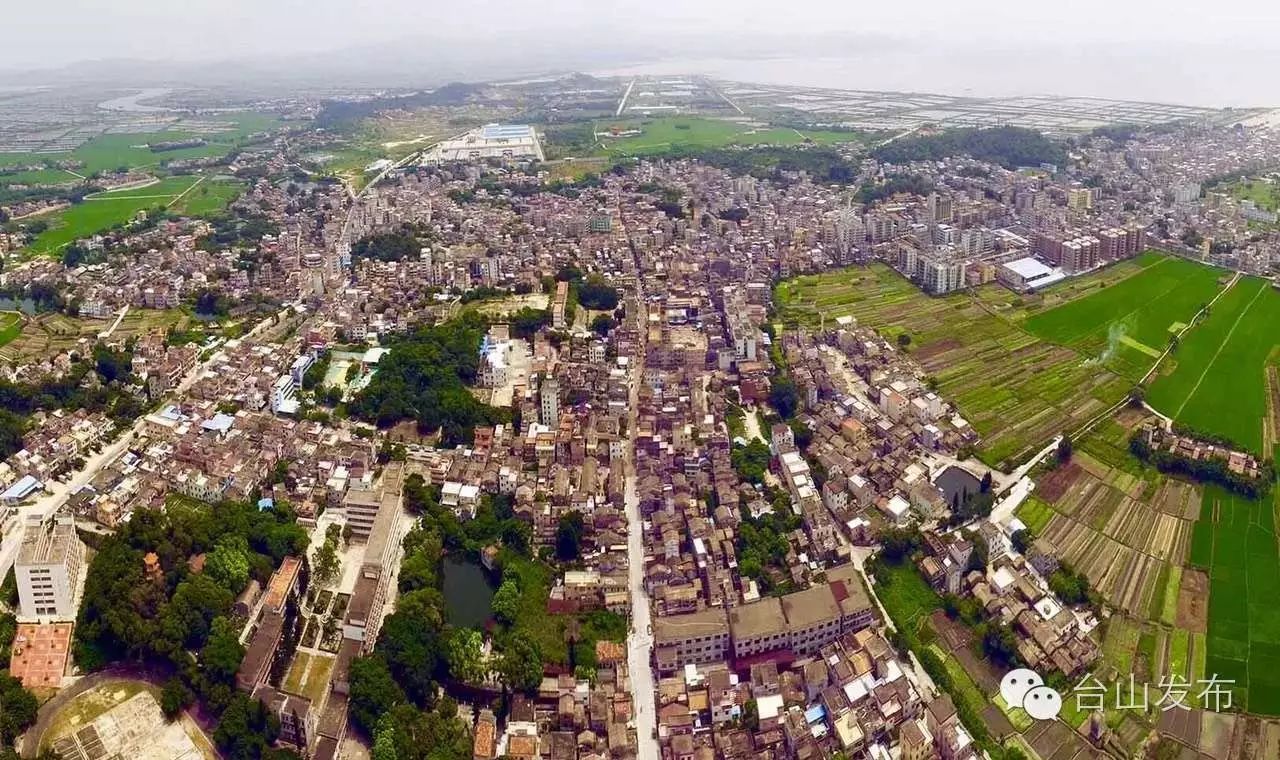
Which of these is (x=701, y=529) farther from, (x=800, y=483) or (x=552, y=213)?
(x=552, y=213)

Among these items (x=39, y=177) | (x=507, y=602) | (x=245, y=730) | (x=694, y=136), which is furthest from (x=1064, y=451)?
(x=39, y=177)

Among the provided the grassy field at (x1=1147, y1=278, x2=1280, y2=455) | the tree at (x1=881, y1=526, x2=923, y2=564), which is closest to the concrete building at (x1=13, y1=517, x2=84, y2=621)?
the tree at (x1=881, y1=526, x2=923, y2=564)

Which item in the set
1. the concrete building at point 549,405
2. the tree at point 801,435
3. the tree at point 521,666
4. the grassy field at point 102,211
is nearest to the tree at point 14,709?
the tree at point 521,666

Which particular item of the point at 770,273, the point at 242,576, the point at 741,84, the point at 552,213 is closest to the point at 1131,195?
the point at 770,273

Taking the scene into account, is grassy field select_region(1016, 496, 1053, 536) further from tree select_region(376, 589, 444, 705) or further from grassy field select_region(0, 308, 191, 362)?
grassy field select_region(0, 308, 191, 362)

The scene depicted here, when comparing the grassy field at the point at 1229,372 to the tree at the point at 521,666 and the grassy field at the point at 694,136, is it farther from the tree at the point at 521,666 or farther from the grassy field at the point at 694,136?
the grassy field at the point at 694,136

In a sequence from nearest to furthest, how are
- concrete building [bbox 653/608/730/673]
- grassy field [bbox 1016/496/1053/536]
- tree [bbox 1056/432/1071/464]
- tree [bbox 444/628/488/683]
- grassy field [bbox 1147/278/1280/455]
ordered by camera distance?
1. tree [bbox 444/628/488/683]
2. concrete building [bbox 653/608/730/673]
3. grassy field [bbox 1016/496/1053/536]
4. tree [bbox 1056/432/1071/464]
5. grassy field [bbox 1147/278/1280/455]
